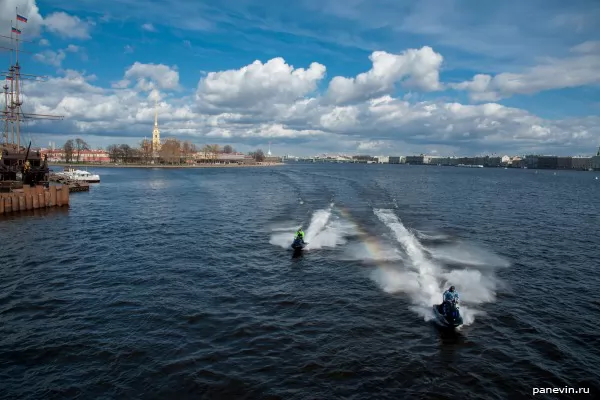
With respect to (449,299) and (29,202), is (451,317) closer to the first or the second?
(449,299)

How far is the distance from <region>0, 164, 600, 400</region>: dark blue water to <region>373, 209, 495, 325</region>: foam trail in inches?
7.5

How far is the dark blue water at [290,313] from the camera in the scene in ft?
66.2

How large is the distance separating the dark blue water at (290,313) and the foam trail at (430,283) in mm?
191

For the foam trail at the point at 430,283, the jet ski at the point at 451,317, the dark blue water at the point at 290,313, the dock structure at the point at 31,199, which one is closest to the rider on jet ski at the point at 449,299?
the jet ski at the point at 451,317

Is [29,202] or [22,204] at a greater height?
[29,202]

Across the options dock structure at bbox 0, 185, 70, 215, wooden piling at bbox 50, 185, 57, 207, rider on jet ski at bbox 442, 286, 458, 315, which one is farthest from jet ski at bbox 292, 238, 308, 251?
wooden piling at bbox 50, 185, 57, 207

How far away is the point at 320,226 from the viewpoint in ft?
186

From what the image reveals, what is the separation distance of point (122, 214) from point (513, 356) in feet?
209

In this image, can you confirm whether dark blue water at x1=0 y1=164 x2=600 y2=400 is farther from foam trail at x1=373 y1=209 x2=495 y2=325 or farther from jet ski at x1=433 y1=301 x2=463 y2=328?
jet ski at x1=433 y1=301 x2=463 y2=328

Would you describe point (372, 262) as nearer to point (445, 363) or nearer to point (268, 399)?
point (445, 363)

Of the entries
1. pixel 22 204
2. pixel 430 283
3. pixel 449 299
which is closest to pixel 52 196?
pixel 22 204

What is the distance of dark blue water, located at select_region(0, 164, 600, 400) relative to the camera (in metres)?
20.2

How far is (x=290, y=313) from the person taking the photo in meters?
27.9

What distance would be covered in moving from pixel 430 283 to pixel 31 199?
68.5 metres
